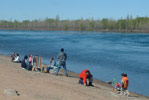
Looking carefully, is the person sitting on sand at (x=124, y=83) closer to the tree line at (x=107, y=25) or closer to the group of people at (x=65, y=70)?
the group of people at (x=65, y=70)

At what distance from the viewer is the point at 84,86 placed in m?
15.9

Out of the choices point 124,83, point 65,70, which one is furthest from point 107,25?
point 124,83

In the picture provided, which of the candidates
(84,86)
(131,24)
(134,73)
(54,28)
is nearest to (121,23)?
(131,24)

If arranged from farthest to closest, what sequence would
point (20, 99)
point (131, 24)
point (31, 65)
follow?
1. point (131, 24)
2. point (31, 65)
3. point (20, 99)

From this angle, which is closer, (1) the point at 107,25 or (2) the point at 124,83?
(2) the point at 124,83

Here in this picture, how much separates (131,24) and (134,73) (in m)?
146

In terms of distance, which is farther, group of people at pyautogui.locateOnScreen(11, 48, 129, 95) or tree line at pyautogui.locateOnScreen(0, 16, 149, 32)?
tree line at pyautogui.locateOnScreen(0, 16, 149, 32)

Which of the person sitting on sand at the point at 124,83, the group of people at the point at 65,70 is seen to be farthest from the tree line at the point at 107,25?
the person sitting on sand at the point at 124,83

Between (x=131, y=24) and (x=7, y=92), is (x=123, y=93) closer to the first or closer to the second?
(x=7, y=92)

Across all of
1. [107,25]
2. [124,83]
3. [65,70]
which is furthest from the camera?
[107,25]

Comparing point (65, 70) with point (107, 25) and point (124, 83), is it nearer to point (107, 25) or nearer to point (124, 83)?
point (124, 83)

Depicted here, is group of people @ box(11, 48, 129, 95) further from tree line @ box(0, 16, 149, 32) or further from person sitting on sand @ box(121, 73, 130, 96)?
tree line @ box(0, 16, 149, 32)

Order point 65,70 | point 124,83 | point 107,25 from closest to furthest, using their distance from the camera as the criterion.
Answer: point 124,83 → point 65,70 → point 107,25

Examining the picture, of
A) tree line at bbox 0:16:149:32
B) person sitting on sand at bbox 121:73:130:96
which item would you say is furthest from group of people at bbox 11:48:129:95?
tree line at bbox 0:16:149:32
